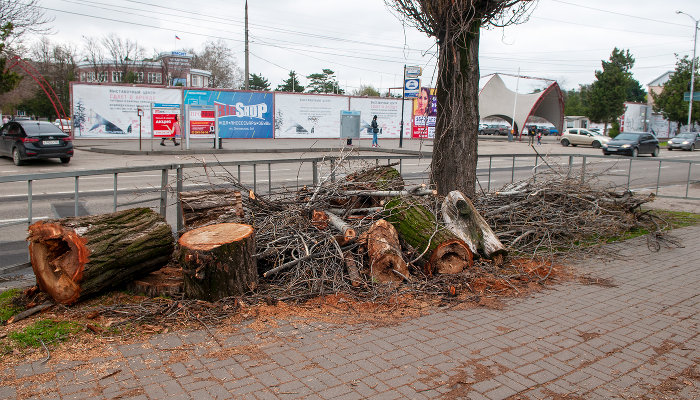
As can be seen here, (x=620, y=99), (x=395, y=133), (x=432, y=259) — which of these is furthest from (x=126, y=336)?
(x=620, y=99)

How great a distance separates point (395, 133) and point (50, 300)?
4071cm

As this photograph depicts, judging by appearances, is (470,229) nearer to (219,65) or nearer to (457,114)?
(457,114)

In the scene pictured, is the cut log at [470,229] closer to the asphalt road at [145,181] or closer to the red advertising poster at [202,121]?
the asphalt road at [145,181]

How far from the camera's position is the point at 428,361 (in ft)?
13.1

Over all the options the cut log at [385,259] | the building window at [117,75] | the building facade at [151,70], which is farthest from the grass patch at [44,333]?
the building window at [117,75]

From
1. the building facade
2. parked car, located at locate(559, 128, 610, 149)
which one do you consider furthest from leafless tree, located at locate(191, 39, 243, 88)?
parked car, located at locate(559, 128, 610, 149)

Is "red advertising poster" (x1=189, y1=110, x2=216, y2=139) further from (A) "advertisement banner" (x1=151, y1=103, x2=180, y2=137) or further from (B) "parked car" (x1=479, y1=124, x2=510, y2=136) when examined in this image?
(B) "parked car" (x1=479, y1=124, x2=510, y2=136)

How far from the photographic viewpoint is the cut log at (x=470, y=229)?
640 cm

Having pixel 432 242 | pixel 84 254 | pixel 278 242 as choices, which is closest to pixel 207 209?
pixel 278 242

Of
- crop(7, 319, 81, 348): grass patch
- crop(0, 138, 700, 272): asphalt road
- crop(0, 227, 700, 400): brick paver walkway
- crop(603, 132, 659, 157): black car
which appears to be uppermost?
crop(603, 132, 659, 157): black car

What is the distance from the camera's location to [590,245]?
7.79 metres

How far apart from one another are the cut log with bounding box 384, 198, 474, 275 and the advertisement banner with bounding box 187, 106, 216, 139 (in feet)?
76.0

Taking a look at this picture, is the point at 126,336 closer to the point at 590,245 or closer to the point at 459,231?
the point at 459,231

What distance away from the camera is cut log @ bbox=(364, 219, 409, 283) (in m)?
5.59
